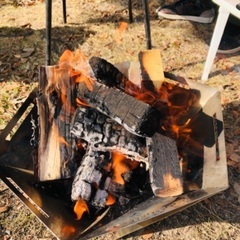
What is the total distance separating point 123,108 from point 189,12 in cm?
288

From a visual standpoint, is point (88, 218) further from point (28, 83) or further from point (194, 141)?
point (28, 83)

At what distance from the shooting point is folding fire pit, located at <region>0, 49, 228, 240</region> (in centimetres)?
210

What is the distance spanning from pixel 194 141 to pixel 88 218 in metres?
0.83

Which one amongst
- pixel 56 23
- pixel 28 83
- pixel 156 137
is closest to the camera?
pixel 156 137

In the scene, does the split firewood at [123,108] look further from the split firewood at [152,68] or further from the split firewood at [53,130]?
the split firewood at [152,68]

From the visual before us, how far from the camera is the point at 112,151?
7.70 feet

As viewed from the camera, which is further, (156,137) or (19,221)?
(19,221)

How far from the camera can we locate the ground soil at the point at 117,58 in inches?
101

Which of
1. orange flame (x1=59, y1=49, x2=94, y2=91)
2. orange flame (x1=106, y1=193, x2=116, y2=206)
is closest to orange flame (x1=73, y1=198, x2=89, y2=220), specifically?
orange flame (x1=106, y1=193, x2=116, y2=206)

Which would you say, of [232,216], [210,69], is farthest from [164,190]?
[210,69]

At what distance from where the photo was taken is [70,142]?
94.0 inches

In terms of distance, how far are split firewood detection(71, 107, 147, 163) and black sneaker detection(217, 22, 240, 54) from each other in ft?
7.64

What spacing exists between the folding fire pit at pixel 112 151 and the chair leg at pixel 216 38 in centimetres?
120

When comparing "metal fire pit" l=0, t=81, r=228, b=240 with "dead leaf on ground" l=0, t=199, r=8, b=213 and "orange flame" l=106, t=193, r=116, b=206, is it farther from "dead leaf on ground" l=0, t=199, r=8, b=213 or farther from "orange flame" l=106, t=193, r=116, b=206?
"dead leaf on ground" l=0, t=199, r=8, b=213
